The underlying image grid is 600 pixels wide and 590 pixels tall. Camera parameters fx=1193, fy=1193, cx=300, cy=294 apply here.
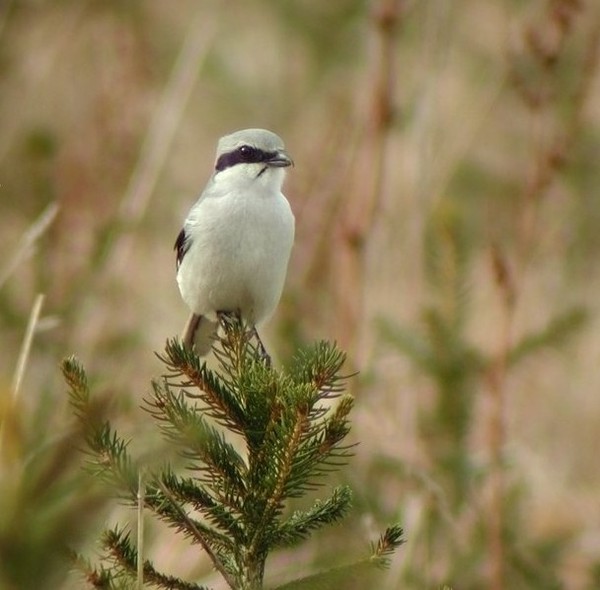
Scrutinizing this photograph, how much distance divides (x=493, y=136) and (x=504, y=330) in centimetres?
348

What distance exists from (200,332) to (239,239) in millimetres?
442

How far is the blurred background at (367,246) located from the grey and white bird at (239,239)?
0.33m

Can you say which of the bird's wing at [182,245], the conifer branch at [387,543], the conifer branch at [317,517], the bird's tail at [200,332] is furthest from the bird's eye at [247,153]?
the conifer branch at [387,543]

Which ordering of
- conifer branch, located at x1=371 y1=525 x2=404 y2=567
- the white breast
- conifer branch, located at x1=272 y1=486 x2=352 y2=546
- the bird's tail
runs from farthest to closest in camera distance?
the bird's tail, the white breast, conifer branch, located at x1=272 y1=486 x2=352 y2=546, conifer branch, located at x1=371 y1=525 x2=404 y2=567

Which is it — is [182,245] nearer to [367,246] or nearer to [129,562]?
[367,246]

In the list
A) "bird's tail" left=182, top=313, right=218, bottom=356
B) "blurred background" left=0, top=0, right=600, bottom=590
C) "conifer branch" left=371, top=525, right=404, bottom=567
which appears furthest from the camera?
"bird's tail" left=182, top=313, right=218, bottom=356

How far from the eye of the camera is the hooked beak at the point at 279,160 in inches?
130

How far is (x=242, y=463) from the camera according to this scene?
1802 mm

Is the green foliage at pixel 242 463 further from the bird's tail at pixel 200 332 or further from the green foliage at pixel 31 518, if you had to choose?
the bird's tail at pixel 200 332

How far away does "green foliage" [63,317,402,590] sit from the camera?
1668 mm

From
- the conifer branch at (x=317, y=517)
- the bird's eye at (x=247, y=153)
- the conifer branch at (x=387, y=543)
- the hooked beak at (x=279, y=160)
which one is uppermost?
the bird's eye at (x=247, y=153)

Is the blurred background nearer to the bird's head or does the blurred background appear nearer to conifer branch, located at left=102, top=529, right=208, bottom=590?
conifer branch, located at left=102, top=529, right=208, bottom=590

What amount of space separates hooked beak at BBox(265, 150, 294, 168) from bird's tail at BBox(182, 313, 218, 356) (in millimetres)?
481

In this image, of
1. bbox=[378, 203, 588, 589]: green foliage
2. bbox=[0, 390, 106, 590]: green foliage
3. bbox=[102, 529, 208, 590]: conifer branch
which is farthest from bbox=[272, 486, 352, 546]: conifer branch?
bbox=[378, 203, 588, 589]: green foliage
